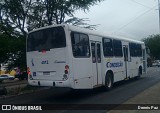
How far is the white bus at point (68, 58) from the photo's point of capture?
41.7 feet

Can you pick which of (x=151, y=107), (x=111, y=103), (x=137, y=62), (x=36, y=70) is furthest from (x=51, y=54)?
(x=137, y=62)

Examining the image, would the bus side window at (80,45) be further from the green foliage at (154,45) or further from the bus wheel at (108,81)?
the green foliage at (154,45)

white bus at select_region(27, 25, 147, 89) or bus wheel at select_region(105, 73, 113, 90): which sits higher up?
white bus at select_region(27, 25, 147, 89)

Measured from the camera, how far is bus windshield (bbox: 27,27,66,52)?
12.9 meters

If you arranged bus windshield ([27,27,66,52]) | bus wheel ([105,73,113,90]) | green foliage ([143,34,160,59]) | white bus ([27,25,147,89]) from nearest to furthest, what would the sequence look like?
white bus ([27,25,147,89]) < bus windshield ([27,27,66,52]) < bus wheel ([105,73,113,90]) < green foliage ([143,34,160,59])

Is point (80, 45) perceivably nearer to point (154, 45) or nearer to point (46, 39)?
point (46, 39)

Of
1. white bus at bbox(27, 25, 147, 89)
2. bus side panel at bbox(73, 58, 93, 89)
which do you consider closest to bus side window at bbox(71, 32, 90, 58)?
white bus at bbox(27, 25, 147, 89)

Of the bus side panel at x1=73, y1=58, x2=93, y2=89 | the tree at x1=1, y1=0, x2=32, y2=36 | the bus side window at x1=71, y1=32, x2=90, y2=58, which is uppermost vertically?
the tree at x1=1, y1=0, x2=32, y2=36

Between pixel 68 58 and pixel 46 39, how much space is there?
5.36ft

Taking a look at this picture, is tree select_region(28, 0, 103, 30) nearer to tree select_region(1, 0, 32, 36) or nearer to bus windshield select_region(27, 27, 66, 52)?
tree select_region(1, 0, 32, 36)

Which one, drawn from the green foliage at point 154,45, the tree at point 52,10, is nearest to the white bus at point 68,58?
the tree at point 52,10

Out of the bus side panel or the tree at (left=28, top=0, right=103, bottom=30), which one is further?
the tree at (left=28, top=0, right=103, bottom=30)

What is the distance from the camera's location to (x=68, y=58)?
12.6m

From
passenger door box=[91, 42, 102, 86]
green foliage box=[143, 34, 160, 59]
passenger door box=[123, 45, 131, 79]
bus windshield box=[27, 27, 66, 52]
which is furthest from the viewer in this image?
green foliage box=[143, 34, 160, 59]
